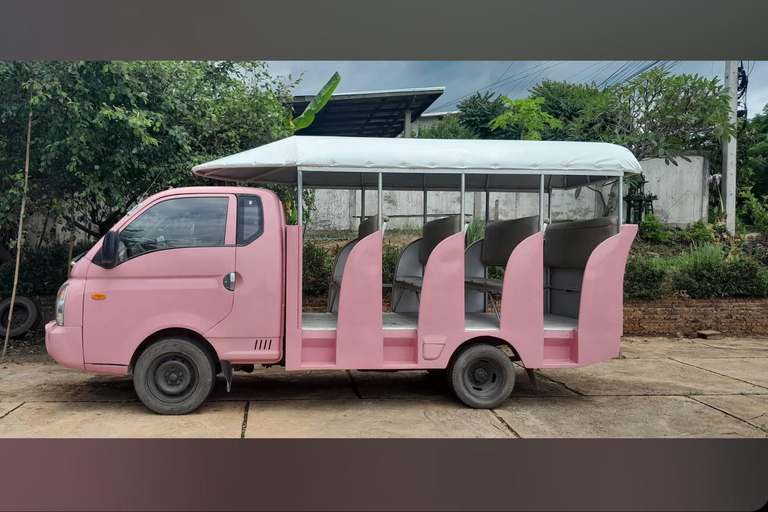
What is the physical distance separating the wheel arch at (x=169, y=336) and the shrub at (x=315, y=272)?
15.7ft

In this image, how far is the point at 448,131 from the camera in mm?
22578

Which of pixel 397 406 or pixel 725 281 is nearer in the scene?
pixel 397 406

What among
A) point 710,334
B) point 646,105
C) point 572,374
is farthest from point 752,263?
point 572,374

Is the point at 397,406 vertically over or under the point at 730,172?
under

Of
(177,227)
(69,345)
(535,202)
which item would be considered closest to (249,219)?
Answer: (177,227)

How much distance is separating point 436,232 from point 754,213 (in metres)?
11.4

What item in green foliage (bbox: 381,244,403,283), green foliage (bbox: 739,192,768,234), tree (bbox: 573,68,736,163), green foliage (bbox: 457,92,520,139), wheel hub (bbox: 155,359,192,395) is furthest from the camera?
green foliage (bbox: 457,92,520,139)

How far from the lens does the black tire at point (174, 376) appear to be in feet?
21.1

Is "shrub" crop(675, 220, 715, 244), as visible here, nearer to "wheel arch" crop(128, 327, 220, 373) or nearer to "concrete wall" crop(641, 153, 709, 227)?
"concrete wall" crop(641, 153, 709, 227)

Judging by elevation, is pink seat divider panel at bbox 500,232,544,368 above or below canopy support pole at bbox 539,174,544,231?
below

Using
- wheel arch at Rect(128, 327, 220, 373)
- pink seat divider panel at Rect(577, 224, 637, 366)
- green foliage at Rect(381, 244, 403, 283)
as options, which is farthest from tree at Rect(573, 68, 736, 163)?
wheel arch at Rect(128, 327, 220, 373)

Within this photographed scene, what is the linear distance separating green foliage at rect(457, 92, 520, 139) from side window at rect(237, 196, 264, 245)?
15.9 metres

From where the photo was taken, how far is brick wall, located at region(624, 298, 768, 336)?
12.1 metres

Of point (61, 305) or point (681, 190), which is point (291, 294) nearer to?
point (61, 305)
